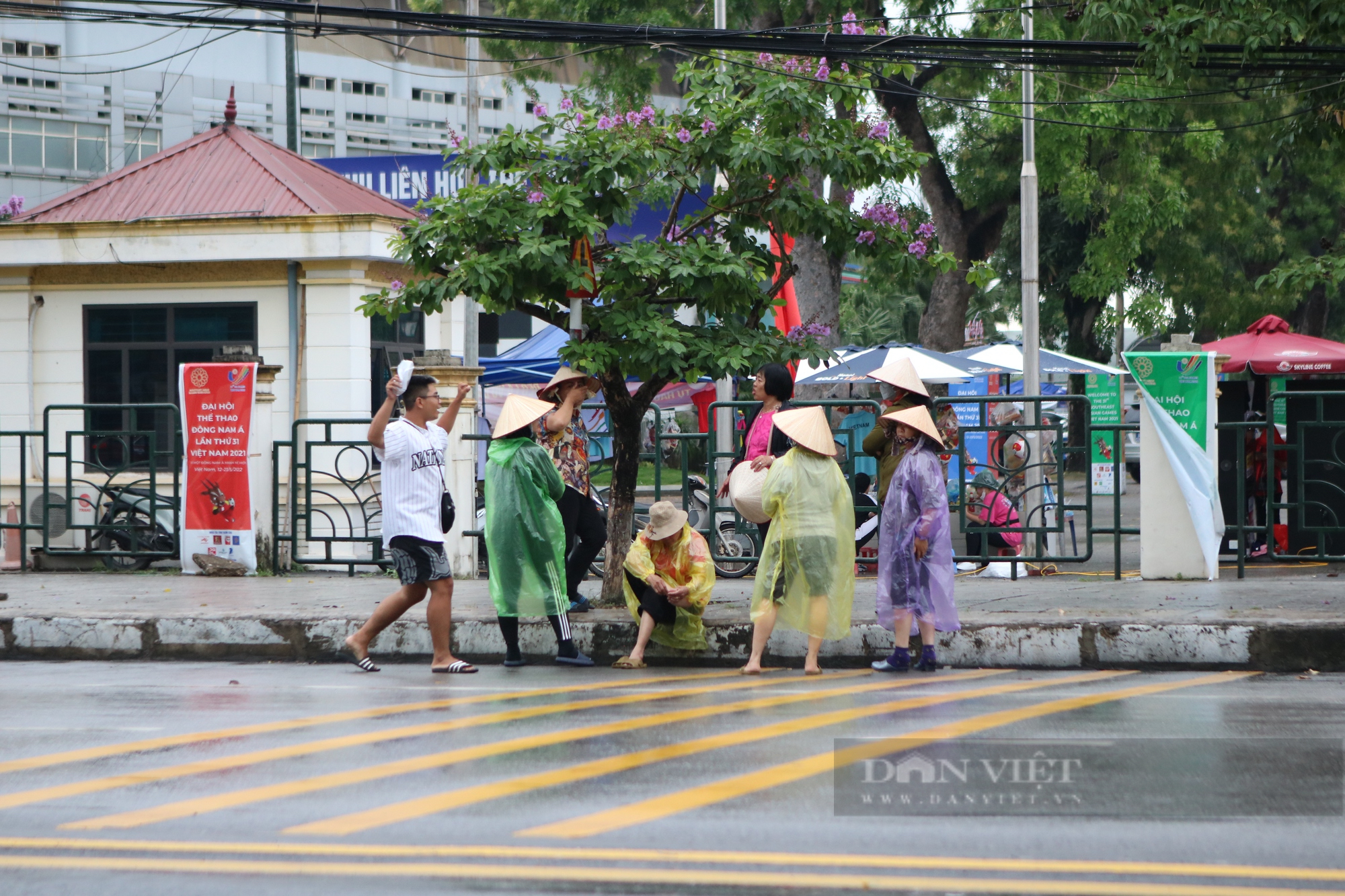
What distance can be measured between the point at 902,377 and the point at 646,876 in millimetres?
4847

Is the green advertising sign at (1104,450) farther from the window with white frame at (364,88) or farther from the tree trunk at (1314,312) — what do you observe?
the window with white frame at (364,88)

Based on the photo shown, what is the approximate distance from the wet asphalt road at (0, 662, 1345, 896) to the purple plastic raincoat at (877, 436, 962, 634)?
1.52 ft

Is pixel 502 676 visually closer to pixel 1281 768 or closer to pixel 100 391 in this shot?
pixel 1281 768

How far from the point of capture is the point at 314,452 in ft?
39.2

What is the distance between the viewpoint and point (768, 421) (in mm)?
8734

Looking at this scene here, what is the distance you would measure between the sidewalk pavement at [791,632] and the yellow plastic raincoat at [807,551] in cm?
70

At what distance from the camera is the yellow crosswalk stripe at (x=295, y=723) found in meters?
5.82

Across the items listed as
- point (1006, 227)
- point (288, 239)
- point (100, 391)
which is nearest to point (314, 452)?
point (288, 239)

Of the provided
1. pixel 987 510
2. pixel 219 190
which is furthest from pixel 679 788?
pixel 219 190

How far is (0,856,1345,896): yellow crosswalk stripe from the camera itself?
3.95m

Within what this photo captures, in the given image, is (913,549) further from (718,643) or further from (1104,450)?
(1104,450)

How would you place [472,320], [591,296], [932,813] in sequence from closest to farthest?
[932,813] < [591,296] < [472,320]

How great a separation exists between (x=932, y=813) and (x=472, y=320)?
51.4 feet

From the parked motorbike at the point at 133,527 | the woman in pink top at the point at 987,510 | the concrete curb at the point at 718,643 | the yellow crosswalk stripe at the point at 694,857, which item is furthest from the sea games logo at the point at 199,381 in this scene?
the yellow crosswalk stripe at the point at 694,857
